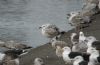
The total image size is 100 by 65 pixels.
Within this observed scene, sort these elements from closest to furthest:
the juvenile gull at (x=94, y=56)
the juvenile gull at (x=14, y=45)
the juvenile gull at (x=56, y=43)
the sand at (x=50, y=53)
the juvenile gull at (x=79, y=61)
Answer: the juvenile gull at (x=79, y=61)
the juvenile gull at (x=94, y=56)
the sand at (x=50, y=53)
the juvenile gull at (x=56, y=43)
the juvenile gull at (x=14, y=45)

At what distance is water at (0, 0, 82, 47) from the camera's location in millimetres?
23933

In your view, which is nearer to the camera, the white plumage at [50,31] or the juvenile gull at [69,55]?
the juvenile gull at [69,55]

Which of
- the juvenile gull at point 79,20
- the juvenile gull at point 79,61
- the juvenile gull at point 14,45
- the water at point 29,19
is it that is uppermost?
the juvenile gull at point 79,61

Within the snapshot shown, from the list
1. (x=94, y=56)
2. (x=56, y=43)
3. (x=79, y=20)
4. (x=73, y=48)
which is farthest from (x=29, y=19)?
(x=94, y=56)

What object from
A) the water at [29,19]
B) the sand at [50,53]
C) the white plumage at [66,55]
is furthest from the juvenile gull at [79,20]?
the white plumage at [66,55]

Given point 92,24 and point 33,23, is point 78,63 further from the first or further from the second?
point 33,23

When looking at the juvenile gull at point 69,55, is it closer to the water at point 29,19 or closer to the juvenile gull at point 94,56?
the juvenile gull at point 94,56

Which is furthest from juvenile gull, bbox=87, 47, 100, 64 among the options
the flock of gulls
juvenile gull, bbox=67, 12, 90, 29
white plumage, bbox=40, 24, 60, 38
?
juvenile gull, bbox=67, 12, 90, 29

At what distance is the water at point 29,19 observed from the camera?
23.9 metres

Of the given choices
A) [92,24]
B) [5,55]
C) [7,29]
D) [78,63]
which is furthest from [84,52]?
[7,29]

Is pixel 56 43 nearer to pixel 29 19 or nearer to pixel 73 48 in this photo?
pixel 73 48

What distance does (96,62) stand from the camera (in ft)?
41.5

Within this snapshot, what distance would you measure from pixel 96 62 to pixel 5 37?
1193 centimetres

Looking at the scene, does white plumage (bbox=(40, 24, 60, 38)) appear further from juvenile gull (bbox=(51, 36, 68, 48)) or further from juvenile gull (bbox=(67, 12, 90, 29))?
juvenile gull (bbox=(67, 12, 90, 29))
